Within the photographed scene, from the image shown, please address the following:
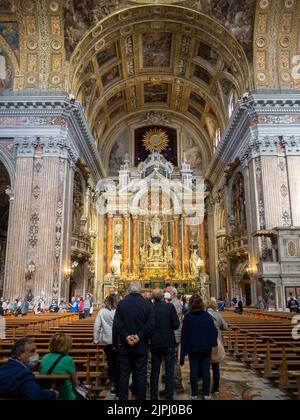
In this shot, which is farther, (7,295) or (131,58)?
(131,58)

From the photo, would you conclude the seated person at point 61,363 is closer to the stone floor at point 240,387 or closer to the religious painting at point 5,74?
the stone floor at point 240,387

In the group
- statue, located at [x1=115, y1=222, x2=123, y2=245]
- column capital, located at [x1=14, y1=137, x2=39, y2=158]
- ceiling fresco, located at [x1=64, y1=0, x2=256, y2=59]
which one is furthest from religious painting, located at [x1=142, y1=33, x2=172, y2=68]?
statue, located at [x1=115, y1=222, x2=123, y2=245]

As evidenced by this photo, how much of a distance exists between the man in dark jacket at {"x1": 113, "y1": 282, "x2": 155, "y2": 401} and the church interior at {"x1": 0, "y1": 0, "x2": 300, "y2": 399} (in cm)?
908

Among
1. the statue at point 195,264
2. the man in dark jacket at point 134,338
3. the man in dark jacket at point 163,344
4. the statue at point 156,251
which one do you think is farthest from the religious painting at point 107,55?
the man in dark jacket at point 134,338

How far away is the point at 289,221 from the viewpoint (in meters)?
18.0

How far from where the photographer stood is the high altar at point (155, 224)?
27.4 metres

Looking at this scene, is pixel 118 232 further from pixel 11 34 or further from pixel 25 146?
pixel 11 34

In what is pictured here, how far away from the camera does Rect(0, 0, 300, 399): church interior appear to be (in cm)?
1798

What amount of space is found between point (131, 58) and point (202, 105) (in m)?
6.97

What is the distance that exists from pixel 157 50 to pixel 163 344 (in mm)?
23331

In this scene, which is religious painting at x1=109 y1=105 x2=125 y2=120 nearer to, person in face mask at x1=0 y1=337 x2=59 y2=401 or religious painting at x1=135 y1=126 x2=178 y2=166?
religious painting at x1=135 y1=126 x2=178 y2=166

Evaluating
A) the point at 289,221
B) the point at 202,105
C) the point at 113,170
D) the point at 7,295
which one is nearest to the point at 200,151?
the point at 202,105
